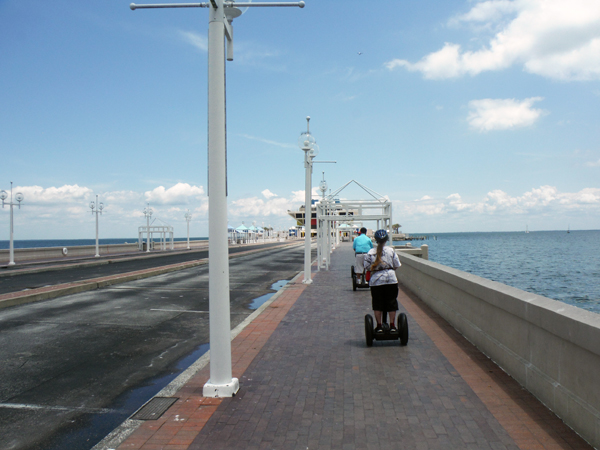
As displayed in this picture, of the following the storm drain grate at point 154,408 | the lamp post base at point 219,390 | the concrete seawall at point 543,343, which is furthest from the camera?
the lamp post base at point 219,390

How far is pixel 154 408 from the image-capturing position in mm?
4359

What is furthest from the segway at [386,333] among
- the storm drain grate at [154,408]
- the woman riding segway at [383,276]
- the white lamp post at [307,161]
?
the white lamp post at [307,161]

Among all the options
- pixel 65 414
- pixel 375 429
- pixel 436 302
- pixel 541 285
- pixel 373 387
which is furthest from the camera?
pixel 541 285

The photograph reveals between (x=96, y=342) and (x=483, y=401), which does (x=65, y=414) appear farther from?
(x=483, y=401)

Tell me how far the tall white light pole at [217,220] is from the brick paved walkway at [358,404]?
310 mm

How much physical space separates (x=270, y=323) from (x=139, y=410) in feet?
13.2

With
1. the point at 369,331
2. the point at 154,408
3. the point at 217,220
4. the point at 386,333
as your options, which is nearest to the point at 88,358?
the point at 154,408

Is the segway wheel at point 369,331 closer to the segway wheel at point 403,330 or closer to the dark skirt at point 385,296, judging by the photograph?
the dark skirt at point 385,296

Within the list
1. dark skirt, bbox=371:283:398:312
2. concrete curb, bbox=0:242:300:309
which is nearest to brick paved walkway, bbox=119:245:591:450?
dark skirt, bbox=371:283:398:312

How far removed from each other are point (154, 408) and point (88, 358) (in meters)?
2.61

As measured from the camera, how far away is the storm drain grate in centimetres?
416

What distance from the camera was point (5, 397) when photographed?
488 cm

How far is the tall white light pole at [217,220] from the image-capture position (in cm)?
464

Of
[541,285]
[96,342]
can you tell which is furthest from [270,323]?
[541,285]
